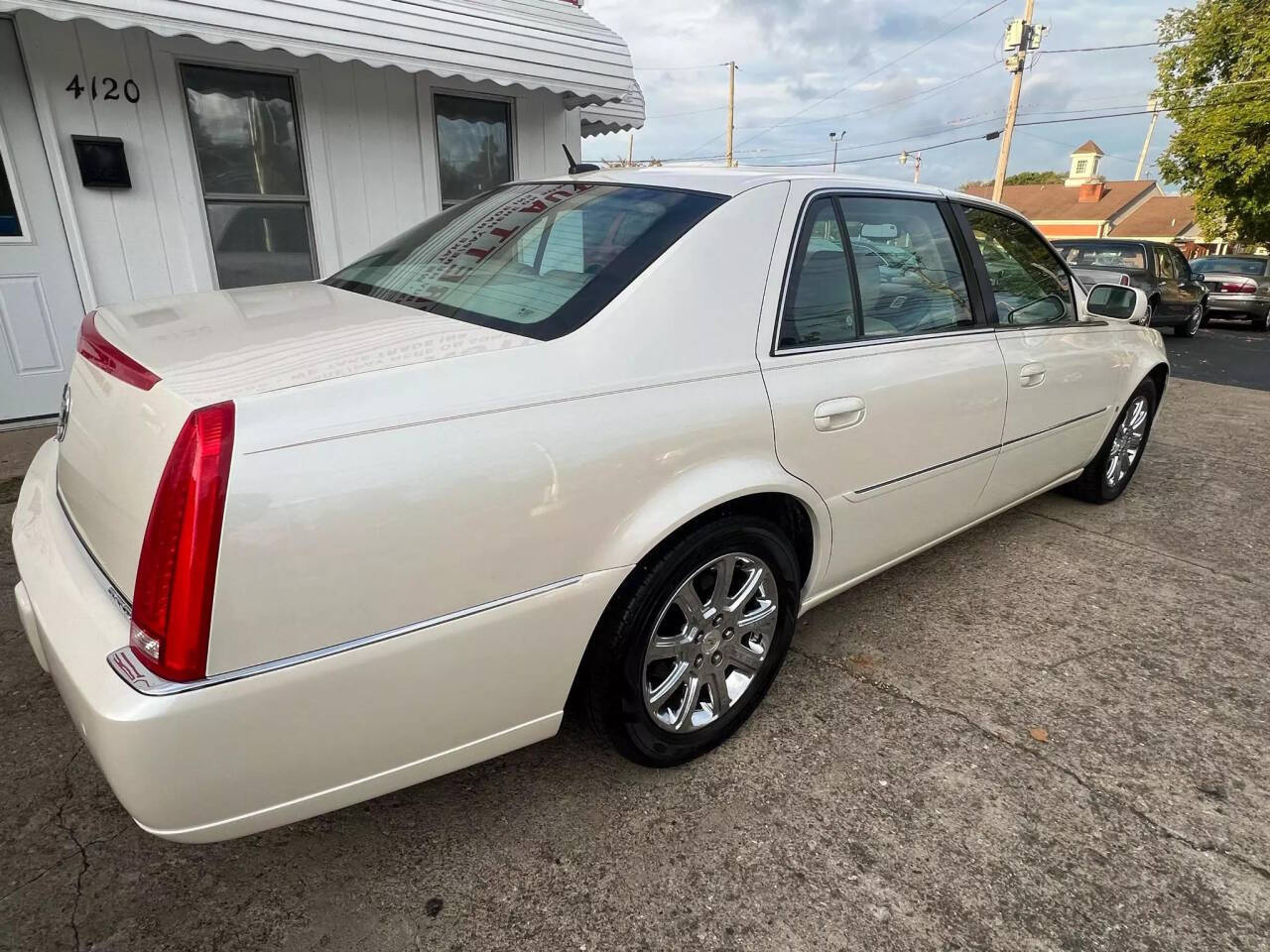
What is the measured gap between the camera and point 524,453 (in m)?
1.55

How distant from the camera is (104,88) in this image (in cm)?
455

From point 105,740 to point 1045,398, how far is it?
3379 mm

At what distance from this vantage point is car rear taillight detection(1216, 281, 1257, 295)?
14.9m

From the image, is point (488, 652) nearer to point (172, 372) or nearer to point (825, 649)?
point (172, 372)

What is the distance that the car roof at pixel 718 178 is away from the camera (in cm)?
219

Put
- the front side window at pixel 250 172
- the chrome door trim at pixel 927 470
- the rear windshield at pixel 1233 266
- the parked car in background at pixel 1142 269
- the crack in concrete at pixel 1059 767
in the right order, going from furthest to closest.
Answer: the rear windshield at pixel 1233 266 < the parked car in background at pixel 1142 269 < the front side window at pixel 250 172 < the chrome door trim at pixel 927 470 < the crack in concrete at pixel 1059 767

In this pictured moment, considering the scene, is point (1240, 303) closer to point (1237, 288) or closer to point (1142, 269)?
point (1237, 288)

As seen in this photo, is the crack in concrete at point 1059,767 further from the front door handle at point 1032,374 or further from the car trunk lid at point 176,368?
the car trunk lid at point 176,368

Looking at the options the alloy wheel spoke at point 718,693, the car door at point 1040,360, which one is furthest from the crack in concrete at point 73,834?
the car door at point 1040,360

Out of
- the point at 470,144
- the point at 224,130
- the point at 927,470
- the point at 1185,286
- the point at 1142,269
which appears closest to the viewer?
the point at 927,470

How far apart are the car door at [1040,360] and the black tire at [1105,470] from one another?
1.04 ft

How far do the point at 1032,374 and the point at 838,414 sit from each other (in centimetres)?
133

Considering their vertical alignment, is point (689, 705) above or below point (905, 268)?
below

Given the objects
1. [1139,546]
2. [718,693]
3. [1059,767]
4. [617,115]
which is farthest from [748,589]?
[617,115]
